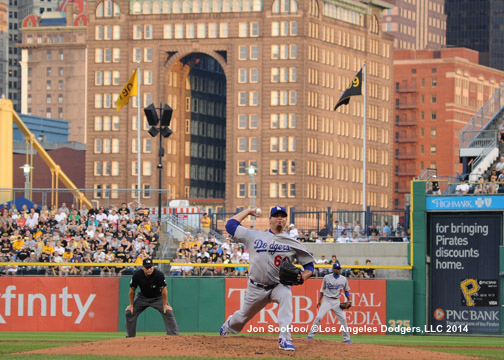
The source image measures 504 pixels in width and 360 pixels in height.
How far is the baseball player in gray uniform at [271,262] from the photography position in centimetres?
2108

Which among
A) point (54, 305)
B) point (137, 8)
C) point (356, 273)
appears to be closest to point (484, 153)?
point (356, 273)

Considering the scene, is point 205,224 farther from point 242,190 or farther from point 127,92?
point 242,190

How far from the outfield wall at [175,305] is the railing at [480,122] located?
14.6 meters

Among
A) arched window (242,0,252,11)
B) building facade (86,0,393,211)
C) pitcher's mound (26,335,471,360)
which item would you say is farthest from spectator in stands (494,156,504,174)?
arched window (242,0,252,11)

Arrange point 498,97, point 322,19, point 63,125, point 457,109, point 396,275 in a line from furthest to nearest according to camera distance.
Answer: point 457,109 < point 63,125 < point 322,19 < point 498,97 < point 396,275

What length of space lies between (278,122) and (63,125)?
41.4m

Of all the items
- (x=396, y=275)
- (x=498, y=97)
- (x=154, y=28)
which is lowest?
(x=396, y=275)

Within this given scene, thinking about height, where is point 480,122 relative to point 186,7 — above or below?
below

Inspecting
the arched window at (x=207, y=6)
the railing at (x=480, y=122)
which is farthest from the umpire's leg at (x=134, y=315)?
the arched window at (x=207, y=6)

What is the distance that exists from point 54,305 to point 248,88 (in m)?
104

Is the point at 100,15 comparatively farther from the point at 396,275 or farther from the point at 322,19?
the point at 396,275

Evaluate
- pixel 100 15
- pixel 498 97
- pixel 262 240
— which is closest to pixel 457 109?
pixel 100 15

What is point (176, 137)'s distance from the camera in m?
146

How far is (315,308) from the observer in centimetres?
3747
